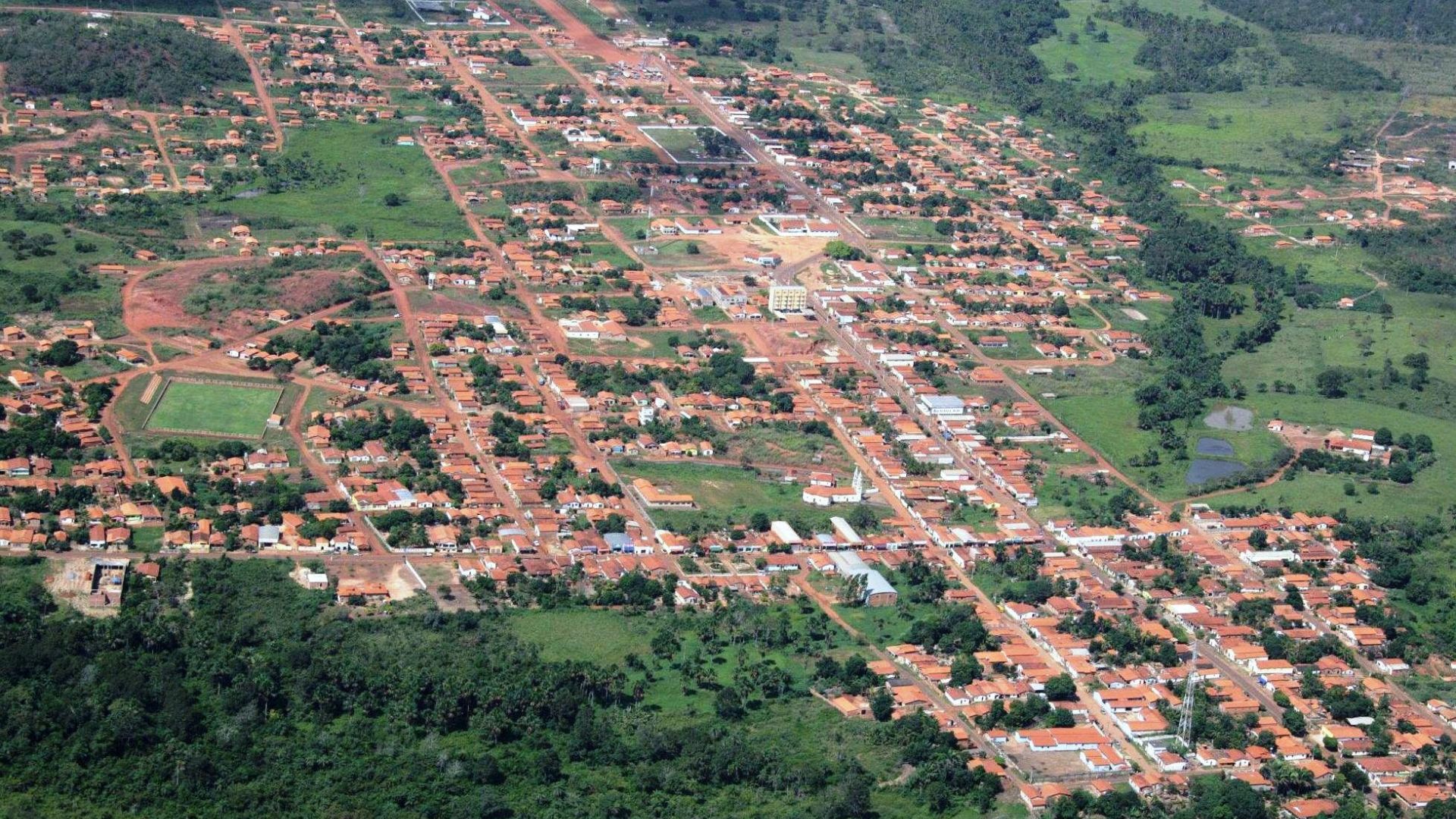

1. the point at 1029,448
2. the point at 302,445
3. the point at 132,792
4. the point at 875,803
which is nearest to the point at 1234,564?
the point at 1029,448

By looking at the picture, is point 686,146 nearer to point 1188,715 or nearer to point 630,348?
point 630,348

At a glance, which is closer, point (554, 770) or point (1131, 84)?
point (554, 770)

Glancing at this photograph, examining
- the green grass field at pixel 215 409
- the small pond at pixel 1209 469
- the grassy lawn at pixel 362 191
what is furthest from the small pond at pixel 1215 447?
the grassy lawn at pixel 362 191

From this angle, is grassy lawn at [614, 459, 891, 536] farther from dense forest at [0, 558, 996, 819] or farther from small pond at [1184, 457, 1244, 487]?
small pond at [1184, 457, 1244, 487]

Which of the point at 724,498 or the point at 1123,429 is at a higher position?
the point at 1123,429

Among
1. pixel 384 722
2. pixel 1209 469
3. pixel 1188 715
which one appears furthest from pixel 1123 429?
pixel 384 722

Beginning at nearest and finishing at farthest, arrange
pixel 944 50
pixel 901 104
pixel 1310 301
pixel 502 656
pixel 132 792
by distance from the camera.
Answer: pixel 132 792
pixel 502 656
pixel 1310 301
pixel 901 104
pixel 944 50

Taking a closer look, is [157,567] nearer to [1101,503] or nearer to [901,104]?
[1101,503]
